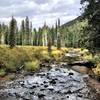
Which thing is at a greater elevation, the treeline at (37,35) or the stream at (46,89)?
the treeline at (37,35)

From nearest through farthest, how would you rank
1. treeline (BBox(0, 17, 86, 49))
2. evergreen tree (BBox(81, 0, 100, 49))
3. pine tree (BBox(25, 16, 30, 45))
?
evergreen tree (BBox(81, 0, 100, 49))
treeline (BBox(0, 17, 86, 49))
pine tree (BBox(25, 16, 30, 45))

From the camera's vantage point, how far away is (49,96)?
86.5 ft

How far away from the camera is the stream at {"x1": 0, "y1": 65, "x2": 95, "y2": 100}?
25.9m

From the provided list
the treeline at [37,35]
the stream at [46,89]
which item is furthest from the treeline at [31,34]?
the stream at [46,89]

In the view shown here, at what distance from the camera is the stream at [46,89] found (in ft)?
85.1

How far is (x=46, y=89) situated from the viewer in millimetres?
29812

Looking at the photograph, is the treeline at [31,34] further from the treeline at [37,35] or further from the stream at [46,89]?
the stream at [46,89]

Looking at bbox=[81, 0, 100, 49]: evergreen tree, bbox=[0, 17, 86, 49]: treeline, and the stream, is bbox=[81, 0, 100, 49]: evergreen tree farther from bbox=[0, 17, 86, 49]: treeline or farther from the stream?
bbox=[0, 17, 86, 49]: treeline

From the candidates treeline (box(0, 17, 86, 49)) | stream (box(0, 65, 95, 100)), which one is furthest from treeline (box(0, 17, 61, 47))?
stream (box(0, 65, 95, 100))

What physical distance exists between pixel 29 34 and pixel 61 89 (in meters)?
119

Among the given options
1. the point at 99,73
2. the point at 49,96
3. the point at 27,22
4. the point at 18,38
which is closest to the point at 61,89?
the point at 49,96

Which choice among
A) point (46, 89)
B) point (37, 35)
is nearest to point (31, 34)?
point (37, 35)

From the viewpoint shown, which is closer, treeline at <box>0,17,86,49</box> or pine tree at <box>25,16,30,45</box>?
treeline at <box>0,17,86,49</box>

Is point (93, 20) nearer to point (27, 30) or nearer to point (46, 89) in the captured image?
point (46, 89)
